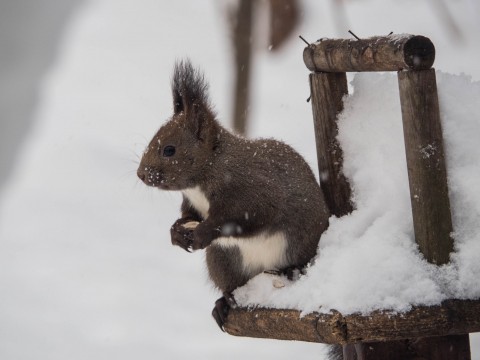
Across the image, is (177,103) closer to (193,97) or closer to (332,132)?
(193,97)

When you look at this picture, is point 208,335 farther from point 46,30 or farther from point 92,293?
point 46,30

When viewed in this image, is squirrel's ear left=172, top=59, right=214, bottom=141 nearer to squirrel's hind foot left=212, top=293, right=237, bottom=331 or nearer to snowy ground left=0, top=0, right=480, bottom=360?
squirrel's hind foot left=212, top=293, right=237, bottom=331

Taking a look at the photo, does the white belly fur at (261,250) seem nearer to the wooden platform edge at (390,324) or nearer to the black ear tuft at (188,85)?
the wooden platform edge at (390,324)

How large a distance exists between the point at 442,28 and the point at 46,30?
292cm

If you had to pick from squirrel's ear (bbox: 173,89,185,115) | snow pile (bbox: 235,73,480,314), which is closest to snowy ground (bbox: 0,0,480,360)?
squirrel's ear (bbox: 173,89,185,115)

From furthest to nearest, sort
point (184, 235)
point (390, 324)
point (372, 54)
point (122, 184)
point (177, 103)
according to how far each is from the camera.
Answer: point (122, 184) < point (177, 103) < point (184, 235) < point (372, 54) < point (390, 324)

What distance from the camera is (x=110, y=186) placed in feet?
17.4

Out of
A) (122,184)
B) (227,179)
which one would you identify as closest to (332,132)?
(227,179)

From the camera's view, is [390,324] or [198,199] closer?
[390,324]

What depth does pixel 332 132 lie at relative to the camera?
2.69 m

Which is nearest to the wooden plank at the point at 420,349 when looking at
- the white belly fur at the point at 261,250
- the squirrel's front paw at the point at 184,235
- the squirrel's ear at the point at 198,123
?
the white belly fur at the point at 261,250

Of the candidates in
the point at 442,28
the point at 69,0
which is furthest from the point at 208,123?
the point at 442,28

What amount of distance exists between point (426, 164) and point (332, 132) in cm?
48

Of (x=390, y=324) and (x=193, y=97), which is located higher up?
(x=193, y=97)
